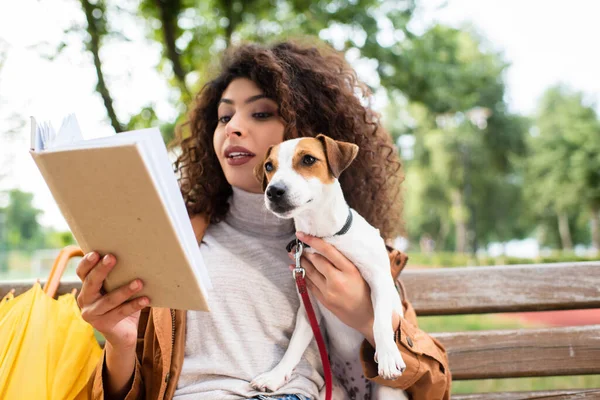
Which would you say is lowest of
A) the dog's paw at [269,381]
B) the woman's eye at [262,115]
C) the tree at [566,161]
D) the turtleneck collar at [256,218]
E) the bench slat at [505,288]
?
the tree at [566,161]

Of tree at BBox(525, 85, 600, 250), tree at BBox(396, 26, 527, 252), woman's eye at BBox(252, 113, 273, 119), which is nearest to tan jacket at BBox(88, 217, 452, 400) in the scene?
woman's eye at BBox(252, 113, 273, 119)

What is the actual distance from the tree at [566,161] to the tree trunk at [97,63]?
2433 centimetres

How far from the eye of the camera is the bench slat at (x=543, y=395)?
2.10 m

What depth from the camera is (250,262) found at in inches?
73.6

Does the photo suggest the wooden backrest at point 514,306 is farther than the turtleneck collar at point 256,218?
Yes

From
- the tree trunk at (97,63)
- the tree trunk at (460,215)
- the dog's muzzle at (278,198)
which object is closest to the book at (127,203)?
the dog's muzzle at (278,198)

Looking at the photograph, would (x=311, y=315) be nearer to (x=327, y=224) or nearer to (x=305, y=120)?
(x=327, y=224)

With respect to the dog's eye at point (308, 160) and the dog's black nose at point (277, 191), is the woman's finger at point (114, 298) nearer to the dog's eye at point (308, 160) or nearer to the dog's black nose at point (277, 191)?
the dog's black nose at point (277, 191)

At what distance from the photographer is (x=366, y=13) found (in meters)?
7.21

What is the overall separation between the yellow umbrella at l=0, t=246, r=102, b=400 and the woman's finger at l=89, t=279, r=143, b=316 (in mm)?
395

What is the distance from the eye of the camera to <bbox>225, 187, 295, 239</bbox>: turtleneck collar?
6.41 feet

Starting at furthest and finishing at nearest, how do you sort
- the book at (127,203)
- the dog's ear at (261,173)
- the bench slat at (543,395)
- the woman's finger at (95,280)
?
the bench slat at (543,395) < the dog's ear at (261,173) < the woman's finger at (95,280) < the book at (127,203)

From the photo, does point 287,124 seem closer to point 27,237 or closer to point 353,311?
point 353,311

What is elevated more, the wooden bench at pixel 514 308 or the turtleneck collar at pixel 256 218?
the turtleneck collar at pixel 256 218
